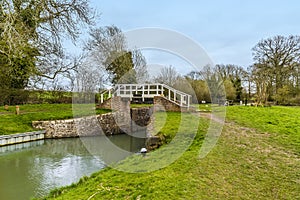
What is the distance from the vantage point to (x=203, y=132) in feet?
22.8

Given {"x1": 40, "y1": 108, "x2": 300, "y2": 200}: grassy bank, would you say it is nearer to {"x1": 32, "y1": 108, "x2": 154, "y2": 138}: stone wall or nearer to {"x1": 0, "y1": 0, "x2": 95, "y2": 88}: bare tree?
{"x1": 0, "y1": 0, "x2": 95, "y2": 88}: bare tree

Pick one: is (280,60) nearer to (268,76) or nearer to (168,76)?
(268,76)

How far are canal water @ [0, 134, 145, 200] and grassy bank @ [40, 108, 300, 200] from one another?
95 centimetres

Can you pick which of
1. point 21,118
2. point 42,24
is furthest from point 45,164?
point 21,118

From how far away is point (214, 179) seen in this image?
12.9ft

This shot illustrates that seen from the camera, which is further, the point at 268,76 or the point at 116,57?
the point at 268,76

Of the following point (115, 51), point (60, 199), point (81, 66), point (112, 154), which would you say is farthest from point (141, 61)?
point (60, 199)

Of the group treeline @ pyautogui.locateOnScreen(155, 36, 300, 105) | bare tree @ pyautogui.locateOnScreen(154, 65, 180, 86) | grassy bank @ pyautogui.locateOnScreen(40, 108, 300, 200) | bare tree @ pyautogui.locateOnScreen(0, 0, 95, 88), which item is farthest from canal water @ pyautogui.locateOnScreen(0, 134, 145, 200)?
treeline @ pyautogui.locateOnScreen(155, 36, 300, 105)

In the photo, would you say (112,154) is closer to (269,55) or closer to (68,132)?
(68,132)

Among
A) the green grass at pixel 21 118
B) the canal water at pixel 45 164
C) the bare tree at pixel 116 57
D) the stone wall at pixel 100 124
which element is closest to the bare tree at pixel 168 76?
the bare tree at pixel 116 57

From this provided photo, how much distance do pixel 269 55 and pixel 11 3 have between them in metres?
23.5

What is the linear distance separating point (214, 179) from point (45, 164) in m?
5.43

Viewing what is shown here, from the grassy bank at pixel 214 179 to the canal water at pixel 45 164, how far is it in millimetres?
952

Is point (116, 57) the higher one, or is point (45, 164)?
point (116, 57)
